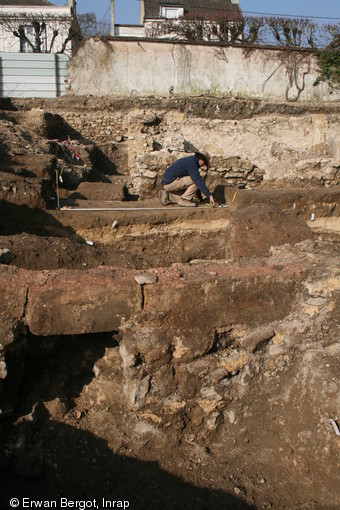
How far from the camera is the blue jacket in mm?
6625

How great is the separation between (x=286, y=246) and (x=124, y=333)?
176cm

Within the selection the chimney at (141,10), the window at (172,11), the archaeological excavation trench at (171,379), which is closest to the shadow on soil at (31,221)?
the archaeological excavation trench at (171,379)

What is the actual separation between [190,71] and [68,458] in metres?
14.7

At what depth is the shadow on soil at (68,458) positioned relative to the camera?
2783 mm

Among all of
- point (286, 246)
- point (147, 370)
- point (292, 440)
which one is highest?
point (286, 246)

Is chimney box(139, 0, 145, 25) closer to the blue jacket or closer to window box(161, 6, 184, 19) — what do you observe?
window box(161, 6, 184, 19)

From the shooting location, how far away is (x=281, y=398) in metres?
3.31

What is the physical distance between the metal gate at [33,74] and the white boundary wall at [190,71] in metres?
0.62

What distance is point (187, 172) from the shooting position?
7.02 metres

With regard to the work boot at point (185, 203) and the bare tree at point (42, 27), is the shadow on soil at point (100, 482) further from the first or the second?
the bare tree at point (42, 27)

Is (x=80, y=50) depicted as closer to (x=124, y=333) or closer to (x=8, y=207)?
(x=8, y=207)

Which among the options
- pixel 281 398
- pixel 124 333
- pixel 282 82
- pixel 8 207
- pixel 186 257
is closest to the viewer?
pixel 124 333

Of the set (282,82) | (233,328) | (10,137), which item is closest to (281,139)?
(282,82)

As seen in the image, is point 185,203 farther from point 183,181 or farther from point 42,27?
point 42,27
